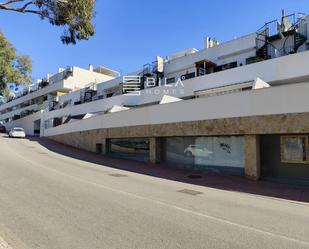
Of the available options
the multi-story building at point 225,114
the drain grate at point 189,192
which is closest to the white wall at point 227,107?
the multi-story building at point 225,114

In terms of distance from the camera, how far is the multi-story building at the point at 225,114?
43.0 ft

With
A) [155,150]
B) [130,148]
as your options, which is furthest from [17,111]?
[155,150]

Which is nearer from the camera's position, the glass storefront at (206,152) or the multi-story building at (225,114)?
the multi-story building at (225,114)

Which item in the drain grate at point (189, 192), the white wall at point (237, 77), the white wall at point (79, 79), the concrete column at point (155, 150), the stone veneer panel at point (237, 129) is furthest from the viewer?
the white wall at point (79, 79)

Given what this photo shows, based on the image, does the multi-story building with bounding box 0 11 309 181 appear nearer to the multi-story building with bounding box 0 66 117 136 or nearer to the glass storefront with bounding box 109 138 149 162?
the glass storefront with bounding box 109 138 149 162

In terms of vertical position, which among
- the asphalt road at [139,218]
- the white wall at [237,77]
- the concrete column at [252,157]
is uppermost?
the white wall at [237,77]

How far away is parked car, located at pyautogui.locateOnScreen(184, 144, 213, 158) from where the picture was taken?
16.5 m

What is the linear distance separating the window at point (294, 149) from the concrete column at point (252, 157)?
3.86 ft

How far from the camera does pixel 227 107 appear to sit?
14812 millimetres

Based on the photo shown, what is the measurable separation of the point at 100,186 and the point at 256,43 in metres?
17.1

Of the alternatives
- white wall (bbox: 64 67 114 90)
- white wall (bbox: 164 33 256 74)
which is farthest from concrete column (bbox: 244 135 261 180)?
white wall (bbox: 64 67 114 90)

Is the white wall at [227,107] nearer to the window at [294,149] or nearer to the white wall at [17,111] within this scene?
the window at [294,149]

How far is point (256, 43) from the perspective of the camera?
71.5 feet

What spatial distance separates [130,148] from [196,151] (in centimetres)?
629
